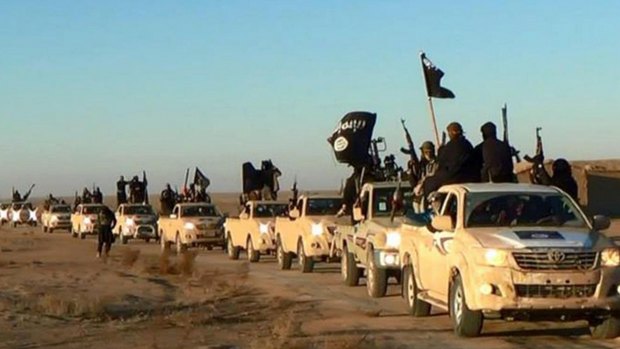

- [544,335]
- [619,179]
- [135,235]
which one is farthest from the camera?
[619,179]

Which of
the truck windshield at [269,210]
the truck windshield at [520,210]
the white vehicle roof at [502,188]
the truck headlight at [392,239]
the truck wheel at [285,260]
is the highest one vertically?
the truck windshield at [269,210]

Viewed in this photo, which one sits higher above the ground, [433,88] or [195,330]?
[433,88]

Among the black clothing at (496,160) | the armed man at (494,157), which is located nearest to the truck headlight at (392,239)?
the armed man at (494,157)

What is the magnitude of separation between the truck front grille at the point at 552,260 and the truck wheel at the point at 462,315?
2.65ft

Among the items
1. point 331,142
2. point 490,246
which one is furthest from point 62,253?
point 490,246

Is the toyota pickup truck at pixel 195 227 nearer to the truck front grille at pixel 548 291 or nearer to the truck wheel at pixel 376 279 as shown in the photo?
the truck wheel at pixel 376 279

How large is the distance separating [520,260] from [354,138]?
16.0m

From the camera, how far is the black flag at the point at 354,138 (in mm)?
28906

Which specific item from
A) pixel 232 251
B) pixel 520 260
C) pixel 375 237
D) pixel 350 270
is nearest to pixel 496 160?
pixel 375 237

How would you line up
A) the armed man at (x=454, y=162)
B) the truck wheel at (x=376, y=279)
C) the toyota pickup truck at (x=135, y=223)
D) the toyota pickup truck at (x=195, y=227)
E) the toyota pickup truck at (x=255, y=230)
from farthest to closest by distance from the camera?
the toyota pickup truck at (x=135, y=223) < the toyota pickup truck at (x=195, y=227) < the toyota pickup truck at (x=255, y=230) < the truck wheel at (x=376, y=279) < the armed man at (x=454, y=162)

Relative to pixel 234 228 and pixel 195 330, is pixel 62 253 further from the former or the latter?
pixel 195 330

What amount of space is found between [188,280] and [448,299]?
11.7 metres

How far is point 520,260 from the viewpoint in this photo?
1316 centimetres

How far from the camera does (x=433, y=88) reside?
25219 millimetres
